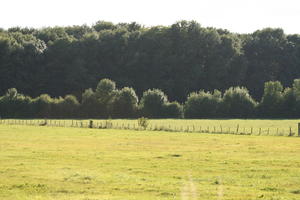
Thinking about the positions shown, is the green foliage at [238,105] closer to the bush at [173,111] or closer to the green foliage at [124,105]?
the bush at [173,111]

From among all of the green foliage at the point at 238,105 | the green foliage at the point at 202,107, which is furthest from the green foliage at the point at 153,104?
the green foliage at the point at 238,105

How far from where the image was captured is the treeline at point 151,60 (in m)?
142

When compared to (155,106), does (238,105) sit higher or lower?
higher

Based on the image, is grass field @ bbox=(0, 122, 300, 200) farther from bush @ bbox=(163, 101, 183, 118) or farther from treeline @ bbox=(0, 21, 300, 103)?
treeline @ bbox=(0, 21, 300, 103)

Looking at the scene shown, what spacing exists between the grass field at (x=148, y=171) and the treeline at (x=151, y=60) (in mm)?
91147

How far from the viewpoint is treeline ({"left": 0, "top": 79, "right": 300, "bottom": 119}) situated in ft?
401

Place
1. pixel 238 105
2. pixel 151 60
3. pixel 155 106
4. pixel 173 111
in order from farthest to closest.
→ pixel 151 60
pixel 238 105
pixel 155 106
pixel 173 111

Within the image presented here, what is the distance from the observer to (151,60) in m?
151

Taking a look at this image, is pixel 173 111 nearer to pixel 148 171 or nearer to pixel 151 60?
pixel 151 60

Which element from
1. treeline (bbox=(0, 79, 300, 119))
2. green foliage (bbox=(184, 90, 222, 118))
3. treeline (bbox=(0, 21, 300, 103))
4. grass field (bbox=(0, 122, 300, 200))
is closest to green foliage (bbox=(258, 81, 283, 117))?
treeline (bbox=(0, 79, 300, 119))

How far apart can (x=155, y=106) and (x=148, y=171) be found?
90109 millimetres

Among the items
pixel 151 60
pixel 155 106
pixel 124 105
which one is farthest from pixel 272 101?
pixel 151 60

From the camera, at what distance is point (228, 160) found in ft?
128

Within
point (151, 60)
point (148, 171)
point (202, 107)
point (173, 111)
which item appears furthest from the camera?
point (151, 60)
